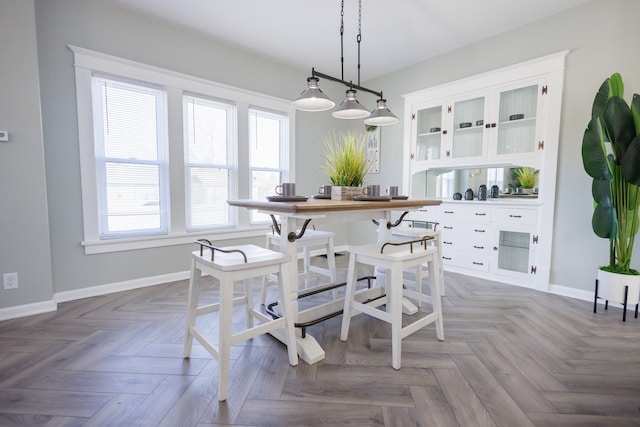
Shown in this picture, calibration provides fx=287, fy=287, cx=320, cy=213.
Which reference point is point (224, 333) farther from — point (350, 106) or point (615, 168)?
point (615, 168)

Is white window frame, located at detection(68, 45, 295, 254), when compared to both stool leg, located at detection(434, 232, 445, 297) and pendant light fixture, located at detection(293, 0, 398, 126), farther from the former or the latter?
stool leg, located at detection(434, 232, 445, 297)

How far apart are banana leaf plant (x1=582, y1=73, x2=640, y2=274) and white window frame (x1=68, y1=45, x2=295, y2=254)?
324cm

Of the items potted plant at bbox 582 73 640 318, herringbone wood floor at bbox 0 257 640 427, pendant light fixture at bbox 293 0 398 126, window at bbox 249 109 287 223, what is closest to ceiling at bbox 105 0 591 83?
pendant light fixture at bbox 293 0 398 126

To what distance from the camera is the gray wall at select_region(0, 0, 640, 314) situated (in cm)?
221

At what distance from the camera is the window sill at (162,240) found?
273 cm

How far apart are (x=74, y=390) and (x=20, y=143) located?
1.95 metres

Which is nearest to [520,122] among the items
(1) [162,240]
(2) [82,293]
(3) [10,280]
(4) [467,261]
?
(4) [467,261]

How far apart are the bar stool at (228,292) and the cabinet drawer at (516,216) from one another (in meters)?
2.76

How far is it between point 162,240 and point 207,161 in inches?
40.9

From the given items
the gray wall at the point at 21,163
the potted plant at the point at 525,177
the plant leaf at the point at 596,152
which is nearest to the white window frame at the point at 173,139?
the gray wall at the point at 21,163

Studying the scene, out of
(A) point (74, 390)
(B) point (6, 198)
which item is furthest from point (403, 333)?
(B) point (6, 198)

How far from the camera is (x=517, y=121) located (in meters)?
3.17

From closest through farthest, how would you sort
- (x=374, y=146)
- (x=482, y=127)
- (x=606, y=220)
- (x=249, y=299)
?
(x=249, y=299), (x=606, y=220), (x=482, y=127), (x=374, y=146)

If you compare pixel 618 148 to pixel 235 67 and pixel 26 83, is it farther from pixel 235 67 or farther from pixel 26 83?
pixel 26 83
